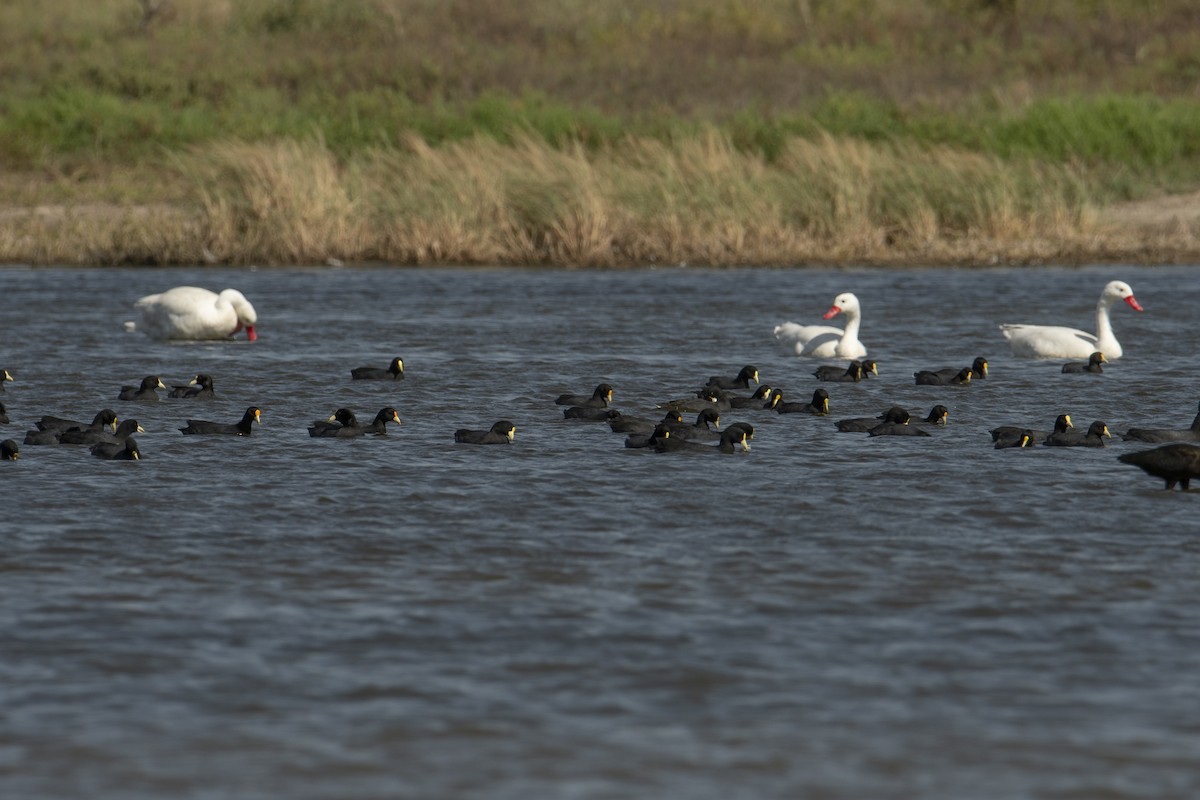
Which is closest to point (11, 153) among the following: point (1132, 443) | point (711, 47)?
point (711, 47)

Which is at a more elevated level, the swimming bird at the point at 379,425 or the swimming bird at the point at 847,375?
the swimming bird at the point at 847,375

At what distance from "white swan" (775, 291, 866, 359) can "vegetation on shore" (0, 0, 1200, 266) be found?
33.5 feet

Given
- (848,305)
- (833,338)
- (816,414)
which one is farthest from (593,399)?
(848,305)

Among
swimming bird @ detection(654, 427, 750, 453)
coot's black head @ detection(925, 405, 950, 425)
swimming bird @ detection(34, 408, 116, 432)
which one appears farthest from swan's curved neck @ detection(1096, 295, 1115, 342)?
swimming bird @ detection(34, 408, 116, 432)

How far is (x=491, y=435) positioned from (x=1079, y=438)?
4.69m

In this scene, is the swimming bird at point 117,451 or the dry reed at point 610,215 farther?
the dry reed at point 610,215

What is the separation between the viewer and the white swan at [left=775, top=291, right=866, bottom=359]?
68.8ft

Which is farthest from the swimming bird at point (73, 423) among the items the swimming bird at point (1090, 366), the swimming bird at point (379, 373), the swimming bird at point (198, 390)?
the swimming bird at point (1090, 366)

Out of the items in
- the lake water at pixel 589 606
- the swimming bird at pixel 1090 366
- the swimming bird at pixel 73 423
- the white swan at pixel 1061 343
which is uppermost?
the white swan at pixel 1061 343

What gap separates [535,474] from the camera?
1385 cm

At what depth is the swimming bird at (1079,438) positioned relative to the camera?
14828 mm

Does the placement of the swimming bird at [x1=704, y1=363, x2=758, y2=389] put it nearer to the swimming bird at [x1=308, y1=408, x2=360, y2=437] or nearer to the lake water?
the lake water

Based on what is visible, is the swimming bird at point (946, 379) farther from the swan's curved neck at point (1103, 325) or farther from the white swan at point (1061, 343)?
the swan's curved neck at point (1103, 325)

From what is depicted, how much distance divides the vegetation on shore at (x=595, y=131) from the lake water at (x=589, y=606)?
13145 mm
